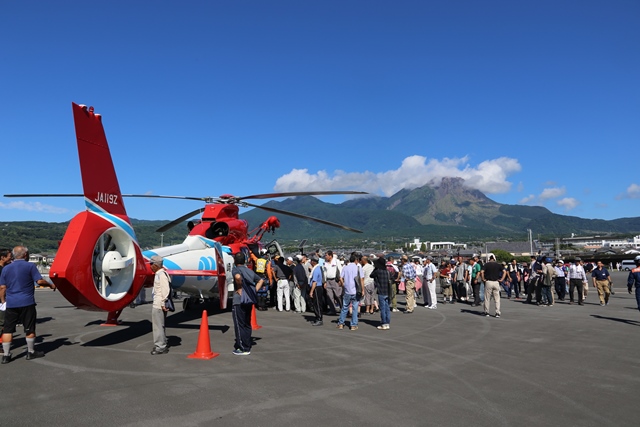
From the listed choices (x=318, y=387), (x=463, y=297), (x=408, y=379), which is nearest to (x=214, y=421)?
(x=318, y=387)

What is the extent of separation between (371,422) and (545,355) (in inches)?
191

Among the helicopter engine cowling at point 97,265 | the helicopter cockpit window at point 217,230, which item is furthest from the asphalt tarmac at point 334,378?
the helicopter cockpit window at point 217,230

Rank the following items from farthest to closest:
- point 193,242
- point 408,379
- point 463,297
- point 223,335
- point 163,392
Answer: point 463,297
point 193,242
point 223,335
point 408,379
point 163,392

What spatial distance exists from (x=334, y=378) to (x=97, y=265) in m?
4.74

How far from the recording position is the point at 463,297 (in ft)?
60.2

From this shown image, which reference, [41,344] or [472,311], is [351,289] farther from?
[41,344]

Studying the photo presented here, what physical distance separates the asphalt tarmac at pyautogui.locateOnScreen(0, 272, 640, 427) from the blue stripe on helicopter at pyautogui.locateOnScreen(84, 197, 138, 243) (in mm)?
2302

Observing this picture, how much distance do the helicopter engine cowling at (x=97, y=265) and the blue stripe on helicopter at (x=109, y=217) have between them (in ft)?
0.14

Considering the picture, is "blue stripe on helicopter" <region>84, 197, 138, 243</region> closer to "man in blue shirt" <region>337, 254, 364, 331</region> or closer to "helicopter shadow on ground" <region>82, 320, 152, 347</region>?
"helicopter shadow on ground" <region>82, 320, 152, 347</region>

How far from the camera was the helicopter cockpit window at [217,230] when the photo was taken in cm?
1357

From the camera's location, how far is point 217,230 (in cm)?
1368

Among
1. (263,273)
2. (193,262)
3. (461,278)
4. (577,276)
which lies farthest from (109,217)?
(577,276)

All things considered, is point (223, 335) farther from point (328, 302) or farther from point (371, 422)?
point (371, 422)

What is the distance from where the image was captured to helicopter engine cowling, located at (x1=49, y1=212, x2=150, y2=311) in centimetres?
727
